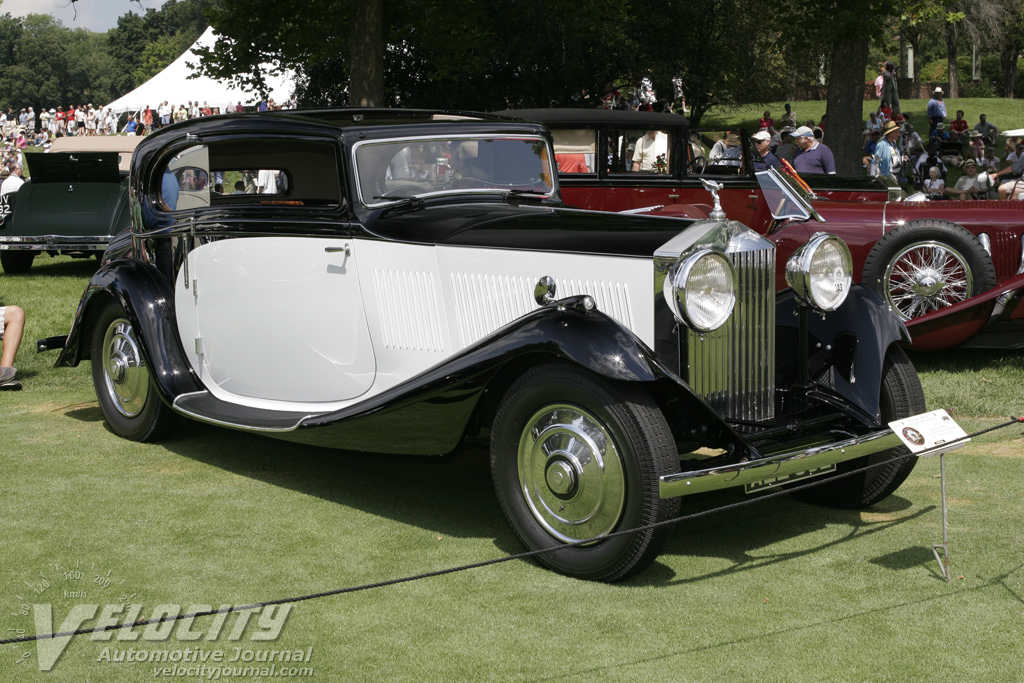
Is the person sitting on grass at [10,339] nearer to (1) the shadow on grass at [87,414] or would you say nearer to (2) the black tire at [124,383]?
(1) the shadow on grass at [87,414]

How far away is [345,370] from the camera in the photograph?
4.99m

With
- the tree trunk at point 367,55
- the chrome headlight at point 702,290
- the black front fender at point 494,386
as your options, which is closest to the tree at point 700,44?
the tree trunk at point 367,55

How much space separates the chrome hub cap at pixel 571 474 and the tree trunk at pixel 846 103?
13271 millimetres

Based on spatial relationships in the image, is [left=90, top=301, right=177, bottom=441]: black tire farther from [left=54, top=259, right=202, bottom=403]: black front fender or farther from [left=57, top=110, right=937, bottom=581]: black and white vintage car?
[left=54, top=259, right=202, bottom=403]: black front fender

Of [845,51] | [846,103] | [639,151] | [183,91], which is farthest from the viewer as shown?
[183,91]

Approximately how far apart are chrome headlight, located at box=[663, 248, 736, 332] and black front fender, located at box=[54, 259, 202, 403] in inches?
119

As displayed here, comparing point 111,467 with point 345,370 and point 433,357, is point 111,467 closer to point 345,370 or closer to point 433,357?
point 345,370

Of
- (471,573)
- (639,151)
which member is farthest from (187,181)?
(639,151)

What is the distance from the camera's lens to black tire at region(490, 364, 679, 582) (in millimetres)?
3664

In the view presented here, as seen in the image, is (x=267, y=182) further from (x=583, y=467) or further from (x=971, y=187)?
(x=971, y=187)

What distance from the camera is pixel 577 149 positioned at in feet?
34.6

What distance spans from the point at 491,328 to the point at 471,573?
3.54ft

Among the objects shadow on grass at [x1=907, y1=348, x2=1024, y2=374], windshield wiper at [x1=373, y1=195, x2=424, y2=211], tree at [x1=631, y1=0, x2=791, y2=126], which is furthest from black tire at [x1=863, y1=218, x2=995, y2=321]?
tree at [x1=631, y1=0, x2=791, y2=126]

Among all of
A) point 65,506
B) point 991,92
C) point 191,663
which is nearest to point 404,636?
point 191,663
